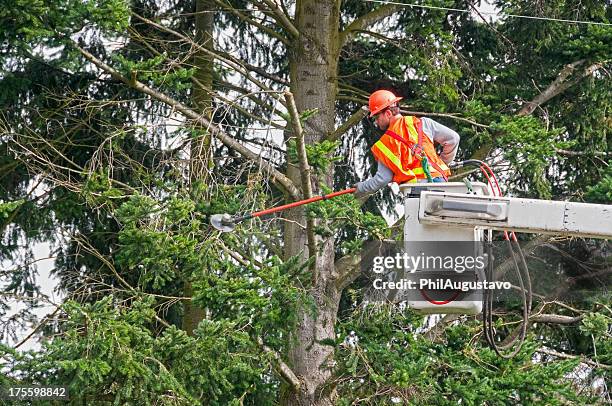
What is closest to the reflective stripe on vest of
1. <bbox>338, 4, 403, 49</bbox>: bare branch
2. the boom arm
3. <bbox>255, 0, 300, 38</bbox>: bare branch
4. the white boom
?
the white boom

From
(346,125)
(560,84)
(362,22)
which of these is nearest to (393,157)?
(346,125)

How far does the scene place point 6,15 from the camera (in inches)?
543

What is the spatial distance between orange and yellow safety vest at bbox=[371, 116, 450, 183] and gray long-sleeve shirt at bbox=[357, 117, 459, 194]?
2.2 inches

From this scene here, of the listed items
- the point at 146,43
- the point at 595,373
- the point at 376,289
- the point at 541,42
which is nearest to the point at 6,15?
the point at 146,43

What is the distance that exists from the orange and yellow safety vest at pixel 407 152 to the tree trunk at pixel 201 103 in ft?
8.84

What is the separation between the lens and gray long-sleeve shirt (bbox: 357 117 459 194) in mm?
10969

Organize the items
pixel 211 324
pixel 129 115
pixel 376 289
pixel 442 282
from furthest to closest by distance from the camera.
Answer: pixel 129 115, pixel 376 289, pixel 211 324, pixel 442 282

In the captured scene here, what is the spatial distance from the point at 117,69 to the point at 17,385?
11.6 ft

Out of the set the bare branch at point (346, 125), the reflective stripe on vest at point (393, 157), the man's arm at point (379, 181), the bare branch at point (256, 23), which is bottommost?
the man's arm at point (379, 181)

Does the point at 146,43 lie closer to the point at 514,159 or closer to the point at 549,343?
the point at 514,159

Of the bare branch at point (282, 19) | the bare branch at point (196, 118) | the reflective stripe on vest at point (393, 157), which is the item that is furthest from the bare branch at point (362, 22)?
the reflective stripe on vest at point (393, 157)

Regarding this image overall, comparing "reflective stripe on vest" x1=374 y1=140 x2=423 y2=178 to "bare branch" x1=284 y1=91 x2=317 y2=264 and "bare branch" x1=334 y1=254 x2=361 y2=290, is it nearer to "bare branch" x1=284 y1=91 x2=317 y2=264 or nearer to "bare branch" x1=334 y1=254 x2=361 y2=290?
"bare branch" x1=284 y1=91 x2=317 y2=264

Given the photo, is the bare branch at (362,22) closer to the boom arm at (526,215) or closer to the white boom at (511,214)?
the white boom at (511,214)

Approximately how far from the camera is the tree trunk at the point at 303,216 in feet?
50.4
